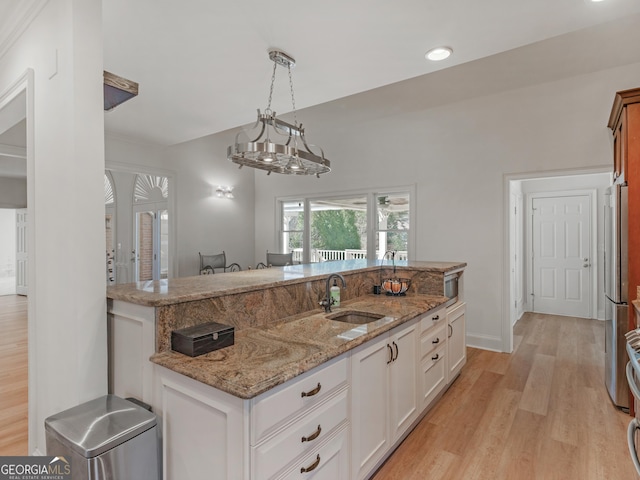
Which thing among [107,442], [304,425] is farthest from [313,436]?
[107,442]

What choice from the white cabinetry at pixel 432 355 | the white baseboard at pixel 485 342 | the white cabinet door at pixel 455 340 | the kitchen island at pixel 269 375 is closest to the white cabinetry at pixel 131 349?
the kitchen island at pixel 269 375

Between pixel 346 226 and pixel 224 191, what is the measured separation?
2.37 metres

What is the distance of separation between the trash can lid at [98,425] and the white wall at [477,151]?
13.2ft

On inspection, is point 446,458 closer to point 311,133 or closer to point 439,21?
point 439,21

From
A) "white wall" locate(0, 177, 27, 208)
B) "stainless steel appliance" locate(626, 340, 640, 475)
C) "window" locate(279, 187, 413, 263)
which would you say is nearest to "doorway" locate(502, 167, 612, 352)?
"window" locate(279, 187, 413, 263)

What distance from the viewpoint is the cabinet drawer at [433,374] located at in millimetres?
2584

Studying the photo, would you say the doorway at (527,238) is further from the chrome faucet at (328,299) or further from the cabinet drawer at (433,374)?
the chrome faucet at (328,299)

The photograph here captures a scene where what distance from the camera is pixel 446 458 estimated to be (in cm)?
224

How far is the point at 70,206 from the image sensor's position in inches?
67.7

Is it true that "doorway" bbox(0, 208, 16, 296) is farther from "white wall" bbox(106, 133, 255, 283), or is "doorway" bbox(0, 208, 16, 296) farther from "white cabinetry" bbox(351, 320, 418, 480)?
"white cabinetry" bbox(351, 320, 418, 480)

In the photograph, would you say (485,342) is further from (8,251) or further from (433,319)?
(8,251)

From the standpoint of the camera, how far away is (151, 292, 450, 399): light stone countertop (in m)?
1.32

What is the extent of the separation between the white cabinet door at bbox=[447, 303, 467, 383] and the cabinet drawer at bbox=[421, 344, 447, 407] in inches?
6.0

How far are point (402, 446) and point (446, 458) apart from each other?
0.28m
